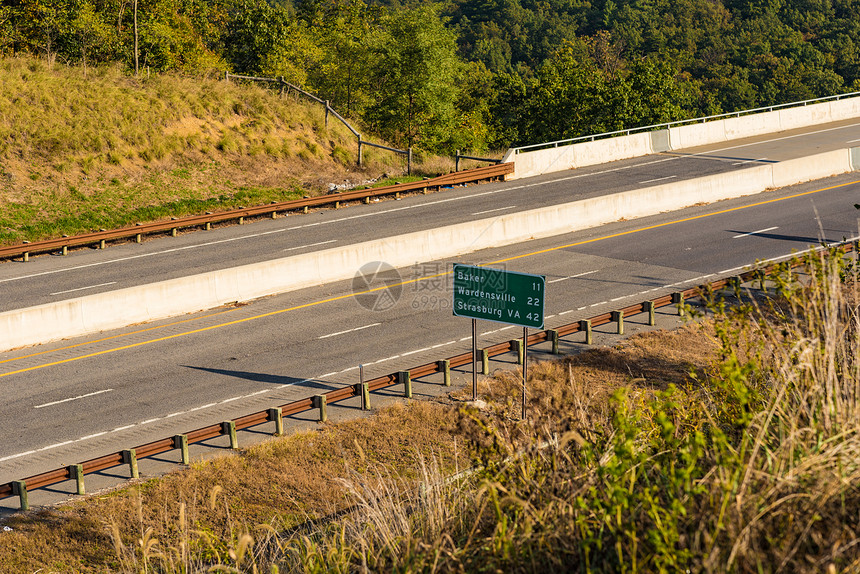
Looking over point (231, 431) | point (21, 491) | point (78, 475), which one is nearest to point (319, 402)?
point (231, 431)

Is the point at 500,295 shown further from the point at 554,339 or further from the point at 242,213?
the point at 242,213

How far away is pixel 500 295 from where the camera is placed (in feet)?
51.9

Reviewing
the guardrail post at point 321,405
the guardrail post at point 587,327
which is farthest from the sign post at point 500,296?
the guardrail post at point 587,327

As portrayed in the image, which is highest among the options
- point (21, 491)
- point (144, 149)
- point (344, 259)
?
point (144, 149)

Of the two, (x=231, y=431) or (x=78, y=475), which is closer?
(x=78, y=475)

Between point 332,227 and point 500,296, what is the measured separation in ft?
55.2

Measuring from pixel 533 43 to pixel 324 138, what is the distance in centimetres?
8307

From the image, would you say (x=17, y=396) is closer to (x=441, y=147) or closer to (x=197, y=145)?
(x=197, y=145)

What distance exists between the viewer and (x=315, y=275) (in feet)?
82.4

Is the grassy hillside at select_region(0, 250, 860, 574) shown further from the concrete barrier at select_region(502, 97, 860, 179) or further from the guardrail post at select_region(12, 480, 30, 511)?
the concrete barrier at select_region(502, 97, 860, 179)

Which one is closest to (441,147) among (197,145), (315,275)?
(197,145)

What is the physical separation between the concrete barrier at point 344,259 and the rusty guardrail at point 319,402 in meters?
7.61

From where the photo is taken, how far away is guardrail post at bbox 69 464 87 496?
13.0 metres

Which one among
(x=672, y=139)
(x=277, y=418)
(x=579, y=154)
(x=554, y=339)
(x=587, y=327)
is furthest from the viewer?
(x=672, y=139)
